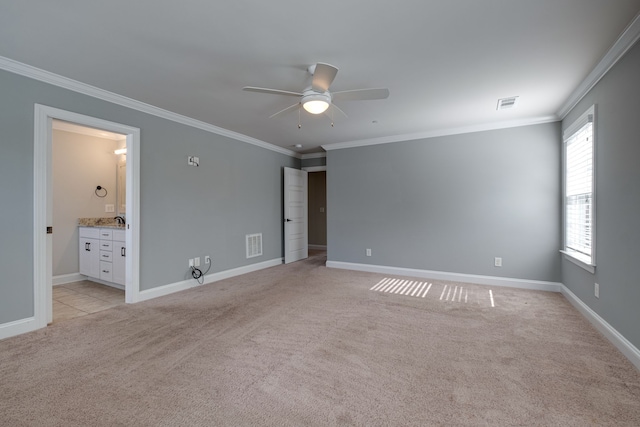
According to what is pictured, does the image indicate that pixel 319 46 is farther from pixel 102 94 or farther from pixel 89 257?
pixel 89 257

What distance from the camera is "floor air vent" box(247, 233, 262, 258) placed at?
536 centimetres

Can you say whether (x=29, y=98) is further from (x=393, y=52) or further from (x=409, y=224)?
(x=409, y=224)

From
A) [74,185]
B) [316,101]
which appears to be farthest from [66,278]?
[316,101]

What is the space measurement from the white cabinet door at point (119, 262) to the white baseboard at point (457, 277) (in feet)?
11.2

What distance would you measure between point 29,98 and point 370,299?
4161 mm

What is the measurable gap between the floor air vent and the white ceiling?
2.52 m

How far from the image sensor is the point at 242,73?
2.78 meters

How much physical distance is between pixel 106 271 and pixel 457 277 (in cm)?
544

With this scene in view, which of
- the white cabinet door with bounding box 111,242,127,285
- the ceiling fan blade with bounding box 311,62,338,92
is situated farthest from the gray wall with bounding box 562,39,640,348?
the white cabinet door with bounding box 111,242,127,285

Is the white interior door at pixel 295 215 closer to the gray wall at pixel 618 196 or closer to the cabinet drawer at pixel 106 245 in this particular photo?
the cabinet drawer at pixel 106 245

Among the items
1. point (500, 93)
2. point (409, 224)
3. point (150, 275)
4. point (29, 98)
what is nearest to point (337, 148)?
point (409, 224)

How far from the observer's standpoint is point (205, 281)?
4453 millimetres

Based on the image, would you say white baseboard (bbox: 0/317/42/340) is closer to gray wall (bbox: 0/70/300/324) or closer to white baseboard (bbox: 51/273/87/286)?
gray wall (bbox: 0/70/300/324)

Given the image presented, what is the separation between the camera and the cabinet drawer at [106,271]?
4.28 m
